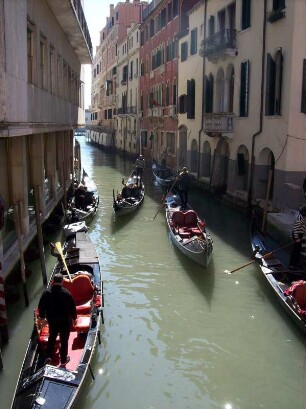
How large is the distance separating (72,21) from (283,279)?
9.32 metres

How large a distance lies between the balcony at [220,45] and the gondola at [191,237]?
226 inches

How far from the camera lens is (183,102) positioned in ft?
74.7

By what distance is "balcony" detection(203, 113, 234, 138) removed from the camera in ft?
54.7

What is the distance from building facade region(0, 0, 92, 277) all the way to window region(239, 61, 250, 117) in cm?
503

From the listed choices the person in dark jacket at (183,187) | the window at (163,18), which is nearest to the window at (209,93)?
the person in dark jacket at (183,187)

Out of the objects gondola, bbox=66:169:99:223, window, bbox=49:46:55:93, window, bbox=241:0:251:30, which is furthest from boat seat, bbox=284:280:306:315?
window, bbox=241:0:251:30

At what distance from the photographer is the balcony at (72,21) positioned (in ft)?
40.5

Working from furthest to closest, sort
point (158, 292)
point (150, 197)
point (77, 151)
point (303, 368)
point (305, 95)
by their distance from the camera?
point (77, 151) < point (150, 197) < point (305, 95) < point (158, 292) < point (303, 368)

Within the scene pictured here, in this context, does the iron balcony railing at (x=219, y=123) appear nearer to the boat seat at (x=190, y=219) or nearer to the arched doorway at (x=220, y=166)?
the arched doorway at (x=220, y=166)

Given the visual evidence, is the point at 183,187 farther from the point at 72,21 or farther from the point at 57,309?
the point at 57,309

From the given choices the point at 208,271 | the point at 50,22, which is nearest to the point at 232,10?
the point at 50,22

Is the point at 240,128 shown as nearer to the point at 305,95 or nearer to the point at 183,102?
the point at 305,95

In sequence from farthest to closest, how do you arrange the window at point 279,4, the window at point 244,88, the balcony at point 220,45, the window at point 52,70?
the balcony at point 220,45
the window at point 244,88
the window at point 52,70
the window at point 279,4

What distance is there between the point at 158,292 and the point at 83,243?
1.81 m
